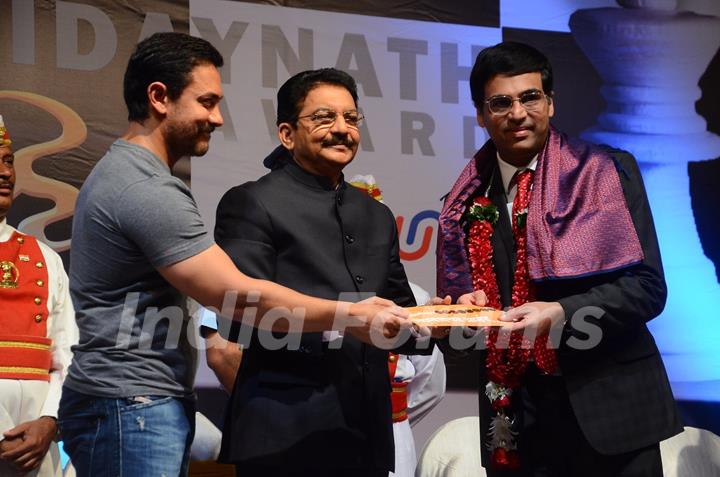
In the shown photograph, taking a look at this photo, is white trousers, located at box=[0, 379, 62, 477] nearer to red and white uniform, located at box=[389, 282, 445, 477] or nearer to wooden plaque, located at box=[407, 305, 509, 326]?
red and white uniform, located at box=[389, 282, 445, 477]

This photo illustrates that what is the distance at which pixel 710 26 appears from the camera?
5.97 meters

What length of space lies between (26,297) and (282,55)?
1.92 m

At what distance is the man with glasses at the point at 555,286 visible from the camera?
2775 millimetres

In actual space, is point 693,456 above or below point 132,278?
below

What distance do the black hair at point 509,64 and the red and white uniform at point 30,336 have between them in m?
1.85

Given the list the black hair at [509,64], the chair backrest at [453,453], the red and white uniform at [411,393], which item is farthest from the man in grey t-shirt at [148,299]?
the chair backrest at [453,453]

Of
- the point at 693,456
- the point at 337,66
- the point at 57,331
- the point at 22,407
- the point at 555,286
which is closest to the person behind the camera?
the point at 555,286

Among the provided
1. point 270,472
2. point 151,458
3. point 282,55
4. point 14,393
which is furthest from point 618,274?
point 282,55

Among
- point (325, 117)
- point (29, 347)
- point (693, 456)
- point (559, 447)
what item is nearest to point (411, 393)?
point (693, 456)

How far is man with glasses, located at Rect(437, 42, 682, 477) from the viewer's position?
2775 millimetres

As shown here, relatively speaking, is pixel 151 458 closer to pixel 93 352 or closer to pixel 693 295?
pixel 93 352

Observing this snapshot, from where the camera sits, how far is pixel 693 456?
4914 millimetres

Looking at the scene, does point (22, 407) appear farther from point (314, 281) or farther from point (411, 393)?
point (411, 393)

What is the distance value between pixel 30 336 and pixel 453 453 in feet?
6.51
